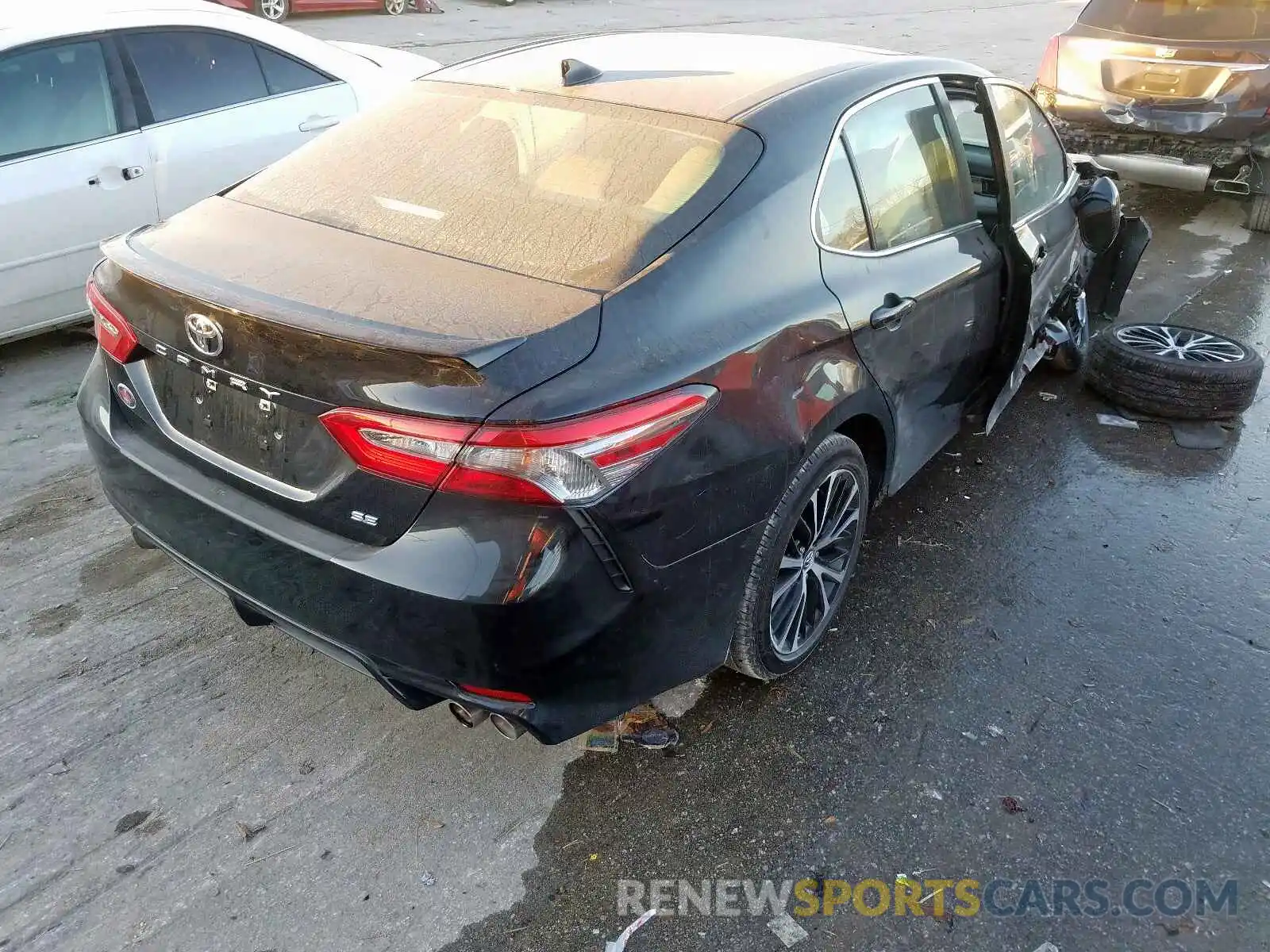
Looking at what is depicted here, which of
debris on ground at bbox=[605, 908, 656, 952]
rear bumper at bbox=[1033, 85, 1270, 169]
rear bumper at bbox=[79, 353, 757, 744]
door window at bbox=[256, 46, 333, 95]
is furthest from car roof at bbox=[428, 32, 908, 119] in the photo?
rear bumper at bbox=[1033, 85, 1270, 169]

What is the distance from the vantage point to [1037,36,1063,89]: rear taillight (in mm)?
7477

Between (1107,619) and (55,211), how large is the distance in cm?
460

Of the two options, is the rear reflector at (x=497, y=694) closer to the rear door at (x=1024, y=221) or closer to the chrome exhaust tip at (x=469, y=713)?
the chrome exhaust tip at (x=469, y=713)

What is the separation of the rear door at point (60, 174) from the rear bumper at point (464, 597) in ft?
8.16

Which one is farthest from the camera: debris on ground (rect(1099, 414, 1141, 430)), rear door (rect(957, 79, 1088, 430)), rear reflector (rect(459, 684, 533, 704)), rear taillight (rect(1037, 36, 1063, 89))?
rear taillight (rect(1037, 36, 1063, 89))

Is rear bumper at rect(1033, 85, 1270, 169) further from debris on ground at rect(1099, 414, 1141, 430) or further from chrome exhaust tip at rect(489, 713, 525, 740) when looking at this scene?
chrome exhaust tip at rect(489, 713, 525, 740)

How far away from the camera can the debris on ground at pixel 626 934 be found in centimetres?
219

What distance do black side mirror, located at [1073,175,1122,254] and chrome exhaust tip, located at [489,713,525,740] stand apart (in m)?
3.52

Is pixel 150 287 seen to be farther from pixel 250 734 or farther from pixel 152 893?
pixel 152 893

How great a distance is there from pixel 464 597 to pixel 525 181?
1.19m

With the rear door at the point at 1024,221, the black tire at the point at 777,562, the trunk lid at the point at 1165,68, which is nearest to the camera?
the black tire at the point at 777,562

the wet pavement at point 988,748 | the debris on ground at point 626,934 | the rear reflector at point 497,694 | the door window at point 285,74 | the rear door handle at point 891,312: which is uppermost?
the door window at point 285,74

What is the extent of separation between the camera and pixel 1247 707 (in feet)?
9.53

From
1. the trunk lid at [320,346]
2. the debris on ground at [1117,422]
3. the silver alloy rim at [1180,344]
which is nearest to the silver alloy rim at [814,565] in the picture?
the trunk lid at [320,346]
